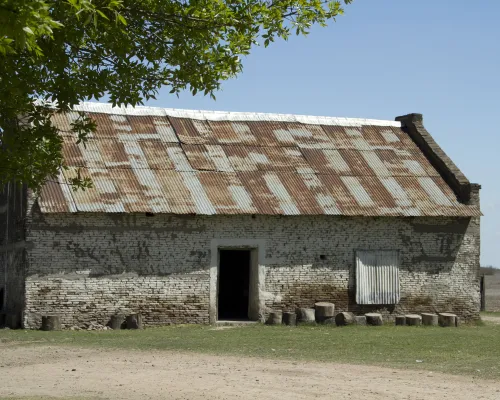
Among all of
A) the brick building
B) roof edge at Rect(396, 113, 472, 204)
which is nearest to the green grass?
the brick building

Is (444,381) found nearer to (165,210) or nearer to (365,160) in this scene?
(165,210)

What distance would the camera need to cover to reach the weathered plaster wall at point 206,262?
76.7 feet

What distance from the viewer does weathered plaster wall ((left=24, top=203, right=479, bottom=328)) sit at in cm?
2339

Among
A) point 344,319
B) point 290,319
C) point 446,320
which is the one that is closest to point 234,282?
point 290,319

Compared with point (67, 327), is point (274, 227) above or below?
above

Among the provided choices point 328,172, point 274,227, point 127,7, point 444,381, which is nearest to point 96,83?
point 127,7

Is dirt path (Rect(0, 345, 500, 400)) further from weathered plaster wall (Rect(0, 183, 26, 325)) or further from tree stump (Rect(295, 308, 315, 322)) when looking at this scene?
tree stump (Rect(295, 308, 315, 322))

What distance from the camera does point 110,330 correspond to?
23.5m

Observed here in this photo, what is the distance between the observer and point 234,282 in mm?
28891

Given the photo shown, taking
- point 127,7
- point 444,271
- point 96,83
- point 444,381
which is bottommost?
point 444,381

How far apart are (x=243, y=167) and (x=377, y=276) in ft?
16.9

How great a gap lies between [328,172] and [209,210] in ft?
16.5

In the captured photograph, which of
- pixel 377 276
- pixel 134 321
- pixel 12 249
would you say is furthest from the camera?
pixel 377 276

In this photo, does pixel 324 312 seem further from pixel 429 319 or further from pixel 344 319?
pixel 429 319
